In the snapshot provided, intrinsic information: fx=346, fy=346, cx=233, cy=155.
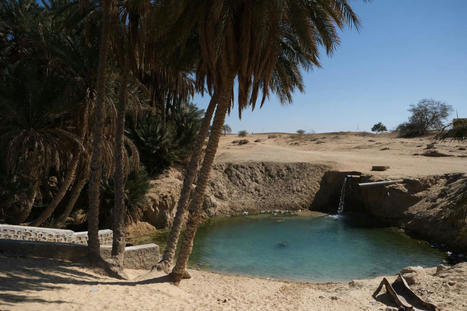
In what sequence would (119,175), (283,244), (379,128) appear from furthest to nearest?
(379,128)
(283,244)
(119,175)

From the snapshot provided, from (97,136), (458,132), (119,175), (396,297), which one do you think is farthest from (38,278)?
(458,132)

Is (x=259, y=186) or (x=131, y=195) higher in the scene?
(x=131, y=195)

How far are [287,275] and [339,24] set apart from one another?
941 centimetres

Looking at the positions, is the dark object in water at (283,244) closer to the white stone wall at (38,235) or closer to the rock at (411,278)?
the rock at (411,278)

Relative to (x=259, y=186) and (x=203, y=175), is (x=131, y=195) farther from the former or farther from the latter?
(x=259, y=186)

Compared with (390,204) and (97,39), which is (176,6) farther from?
(390,204)

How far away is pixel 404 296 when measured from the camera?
10.1 m

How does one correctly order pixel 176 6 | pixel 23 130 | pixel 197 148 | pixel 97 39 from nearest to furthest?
pixel 176 6
pixel 197 148
pixel 23 130
pixel 97 39

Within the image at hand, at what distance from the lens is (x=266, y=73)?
9680 millimetres

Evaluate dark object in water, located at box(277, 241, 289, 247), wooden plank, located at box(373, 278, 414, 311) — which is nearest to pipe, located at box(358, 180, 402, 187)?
dark object in water, located at box(277, 241, 289, 247)

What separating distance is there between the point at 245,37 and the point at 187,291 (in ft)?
23.8

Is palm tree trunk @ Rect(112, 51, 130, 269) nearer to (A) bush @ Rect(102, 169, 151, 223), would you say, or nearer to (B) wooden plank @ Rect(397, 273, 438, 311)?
(A) bush @ Rect(102, 169, 151, 223)

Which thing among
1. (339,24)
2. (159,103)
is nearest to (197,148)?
(339,24)

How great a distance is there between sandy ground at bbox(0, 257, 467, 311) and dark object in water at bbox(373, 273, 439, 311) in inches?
11.3
